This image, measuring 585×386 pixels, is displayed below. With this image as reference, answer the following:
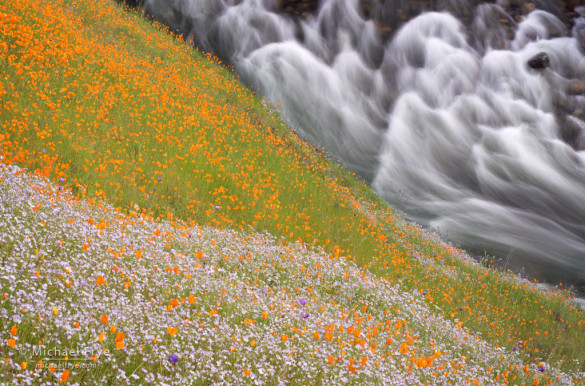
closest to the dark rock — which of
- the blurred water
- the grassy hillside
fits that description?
the blurred water

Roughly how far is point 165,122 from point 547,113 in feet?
45.3

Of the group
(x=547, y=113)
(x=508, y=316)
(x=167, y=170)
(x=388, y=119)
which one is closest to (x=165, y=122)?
(x=167, y=170)

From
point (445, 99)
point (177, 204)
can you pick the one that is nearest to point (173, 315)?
point (177, 204)

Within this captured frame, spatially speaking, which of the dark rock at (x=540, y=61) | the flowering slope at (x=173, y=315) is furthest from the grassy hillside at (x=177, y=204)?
the dark rock at (x=540, y=61)

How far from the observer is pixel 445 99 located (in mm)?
17594

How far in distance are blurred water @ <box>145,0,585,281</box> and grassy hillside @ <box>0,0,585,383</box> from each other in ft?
10.7

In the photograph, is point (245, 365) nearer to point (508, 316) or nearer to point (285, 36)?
point (508, 316)

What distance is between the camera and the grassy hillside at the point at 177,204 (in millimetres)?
3920

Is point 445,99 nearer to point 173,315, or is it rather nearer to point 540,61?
point 540,61

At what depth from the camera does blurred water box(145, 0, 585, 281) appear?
49.5 feet

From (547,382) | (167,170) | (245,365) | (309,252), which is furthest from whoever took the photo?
(167,170)

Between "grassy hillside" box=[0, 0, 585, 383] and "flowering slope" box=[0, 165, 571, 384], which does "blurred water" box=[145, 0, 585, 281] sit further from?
"flowering slope" box=[0, 165, 571, 384]

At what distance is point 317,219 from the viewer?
8789 mm

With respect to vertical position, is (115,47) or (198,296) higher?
(115,47)
